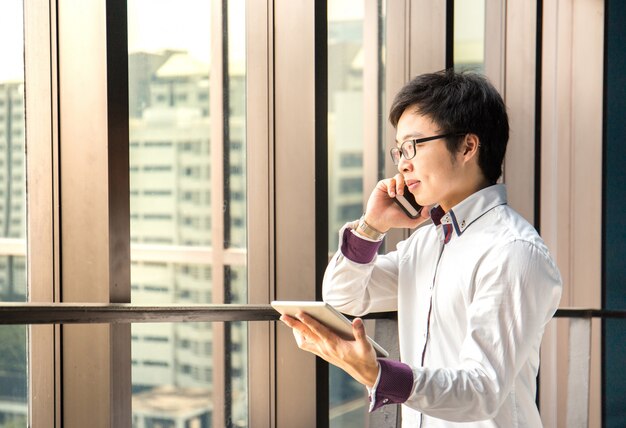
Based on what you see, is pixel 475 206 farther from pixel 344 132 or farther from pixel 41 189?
pixel 41 189

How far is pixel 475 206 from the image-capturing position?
5.67 feet

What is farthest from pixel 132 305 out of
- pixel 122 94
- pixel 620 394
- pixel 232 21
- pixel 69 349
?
pixel 620 394

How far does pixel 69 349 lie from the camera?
2.09 metres

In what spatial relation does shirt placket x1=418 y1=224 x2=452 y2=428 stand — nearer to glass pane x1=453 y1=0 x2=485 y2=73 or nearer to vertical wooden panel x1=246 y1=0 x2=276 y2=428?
vertical wooden panel x1=246 y1=0 x2=276 y2=428

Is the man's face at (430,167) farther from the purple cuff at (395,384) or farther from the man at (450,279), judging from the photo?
the purple cuff at (395,384)

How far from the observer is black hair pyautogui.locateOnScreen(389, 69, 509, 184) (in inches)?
68.9

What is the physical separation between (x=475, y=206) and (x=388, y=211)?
320 millimetres

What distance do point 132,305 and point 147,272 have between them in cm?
44

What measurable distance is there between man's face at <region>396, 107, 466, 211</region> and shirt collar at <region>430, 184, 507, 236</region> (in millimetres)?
49

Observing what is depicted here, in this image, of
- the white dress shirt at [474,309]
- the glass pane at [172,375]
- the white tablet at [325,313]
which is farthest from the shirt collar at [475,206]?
the glass pane at [172,375]

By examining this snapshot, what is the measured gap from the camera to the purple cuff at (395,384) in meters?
1.40

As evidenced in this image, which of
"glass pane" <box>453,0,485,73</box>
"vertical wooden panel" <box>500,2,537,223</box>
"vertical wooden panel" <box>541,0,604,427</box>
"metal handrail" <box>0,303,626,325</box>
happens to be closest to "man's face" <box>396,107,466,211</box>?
"metal handrail" <box>0,303,626,325</box>

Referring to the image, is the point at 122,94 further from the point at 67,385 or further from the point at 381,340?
the point at 381,340

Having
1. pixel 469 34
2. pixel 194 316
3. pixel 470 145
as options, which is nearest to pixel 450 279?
pixel 470 145
